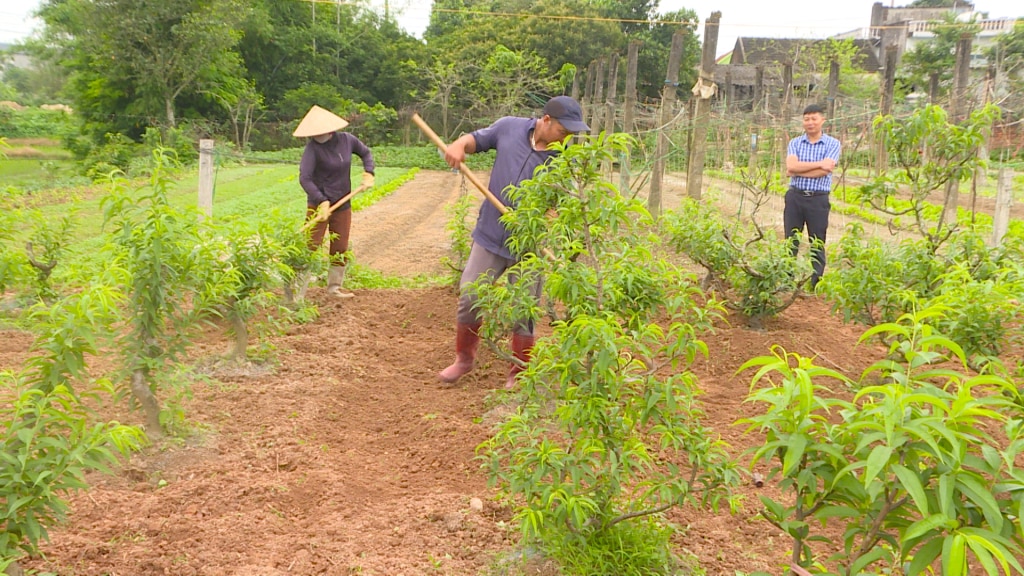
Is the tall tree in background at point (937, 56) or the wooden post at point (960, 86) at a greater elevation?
the tall tree in background at point (937, 56)

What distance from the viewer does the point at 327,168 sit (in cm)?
637

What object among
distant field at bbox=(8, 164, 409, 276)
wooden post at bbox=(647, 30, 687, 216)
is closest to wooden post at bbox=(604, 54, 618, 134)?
wooden post at bbox=(647, 30, 687, 216)

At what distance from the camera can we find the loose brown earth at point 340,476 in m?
2.72

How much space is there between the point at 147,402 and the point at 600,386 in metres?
2.28

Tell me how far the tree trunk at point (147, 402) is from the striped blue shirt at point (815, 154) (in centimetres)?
558

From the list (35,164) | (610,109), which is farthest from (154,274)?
(35,164)

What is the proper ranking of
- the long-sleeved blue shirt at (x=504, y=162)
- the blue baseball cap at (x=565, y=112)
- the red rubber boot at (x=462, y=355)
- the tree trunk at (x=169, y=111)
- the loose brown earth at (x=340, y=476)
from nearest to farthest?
the loose brown earth at (x=340, y=476)
the blue baseball cap at (x=565, y=112)
the long-sleeved blue shirt at (x=504, y=162)
the red rubber boot at (x=462, y=355)
the tree trunk at (x=169, y=111)

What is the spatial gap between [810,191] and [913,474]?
19.1 ft

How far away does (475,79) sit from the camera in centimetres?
2941

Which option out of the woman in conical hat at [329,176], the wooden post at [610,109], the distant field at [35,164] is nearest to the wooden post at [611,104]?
the wooden post at [610,109]

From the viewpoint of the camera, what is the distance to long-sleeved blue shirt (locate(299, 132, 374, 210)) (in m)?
6.25

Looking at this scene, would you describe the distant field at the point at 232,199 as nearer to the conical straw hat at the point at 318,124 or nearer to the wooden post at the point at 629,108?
the conical straw hat at the point at 318,124

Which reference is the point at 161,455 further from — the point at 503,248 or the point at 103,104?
the point at 103,104

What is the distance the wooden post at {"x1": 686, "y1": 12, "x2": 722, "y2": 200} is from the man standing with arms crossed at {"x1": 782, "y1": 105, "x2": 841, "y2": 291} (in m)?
2.22
